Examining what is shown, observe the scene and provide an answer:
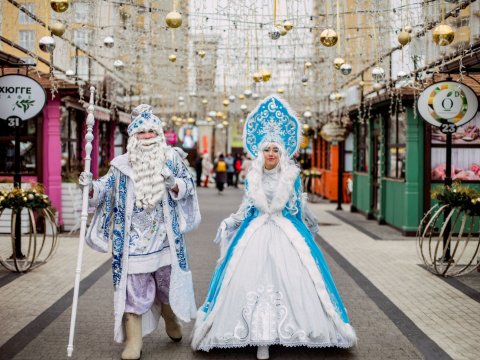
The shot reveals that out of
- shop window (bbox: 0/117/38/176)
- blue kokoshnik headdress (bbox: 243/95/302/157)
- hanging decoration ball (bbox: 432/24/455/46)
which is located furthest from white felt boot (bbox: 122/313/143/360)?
shop window (bbox: 0/117/38/176)

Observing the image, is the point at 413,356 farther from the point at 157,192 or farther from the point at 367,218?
the point at 367,218

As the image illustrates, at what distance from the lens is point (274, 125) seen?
20.9 feet

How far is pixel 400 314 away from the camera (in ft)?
24.0

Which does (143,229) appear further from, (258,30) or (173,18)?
(258,30)

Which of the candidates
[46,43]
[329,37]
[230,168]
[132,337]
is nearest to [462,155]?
[329,37]

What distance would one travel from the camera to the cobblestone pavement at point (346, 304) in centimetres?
579

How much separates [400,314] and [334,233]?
8000 millimetres

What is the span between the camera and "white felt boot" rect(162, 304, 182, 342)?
5961 millimetres

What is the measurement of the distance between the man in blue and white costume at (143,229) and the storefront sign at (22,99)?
4.72 metres

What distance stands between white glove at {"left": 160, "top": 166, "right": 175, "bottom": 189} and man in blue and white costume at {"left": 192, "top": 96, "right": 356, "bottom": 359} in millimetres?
764

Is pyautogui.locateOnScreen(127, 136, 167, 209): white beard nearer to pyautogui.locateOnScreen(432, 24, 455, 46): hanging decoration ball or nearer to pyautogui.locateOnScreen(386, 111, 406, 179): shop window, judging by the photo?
pyautogui.locateOnScreen(432, 24, 455, 46): hanging decoration ball

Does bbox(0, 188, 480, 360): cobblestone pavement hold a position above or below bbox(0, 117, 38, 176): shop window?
below

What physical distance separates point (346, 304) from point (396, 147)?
8.91 meters

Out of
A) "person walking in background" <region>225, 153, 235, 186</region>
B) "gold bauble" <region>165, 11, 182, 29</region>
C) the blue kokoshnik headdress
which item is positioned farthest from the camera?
"person walking in background" <region>225, 153, 235, 186</region>
